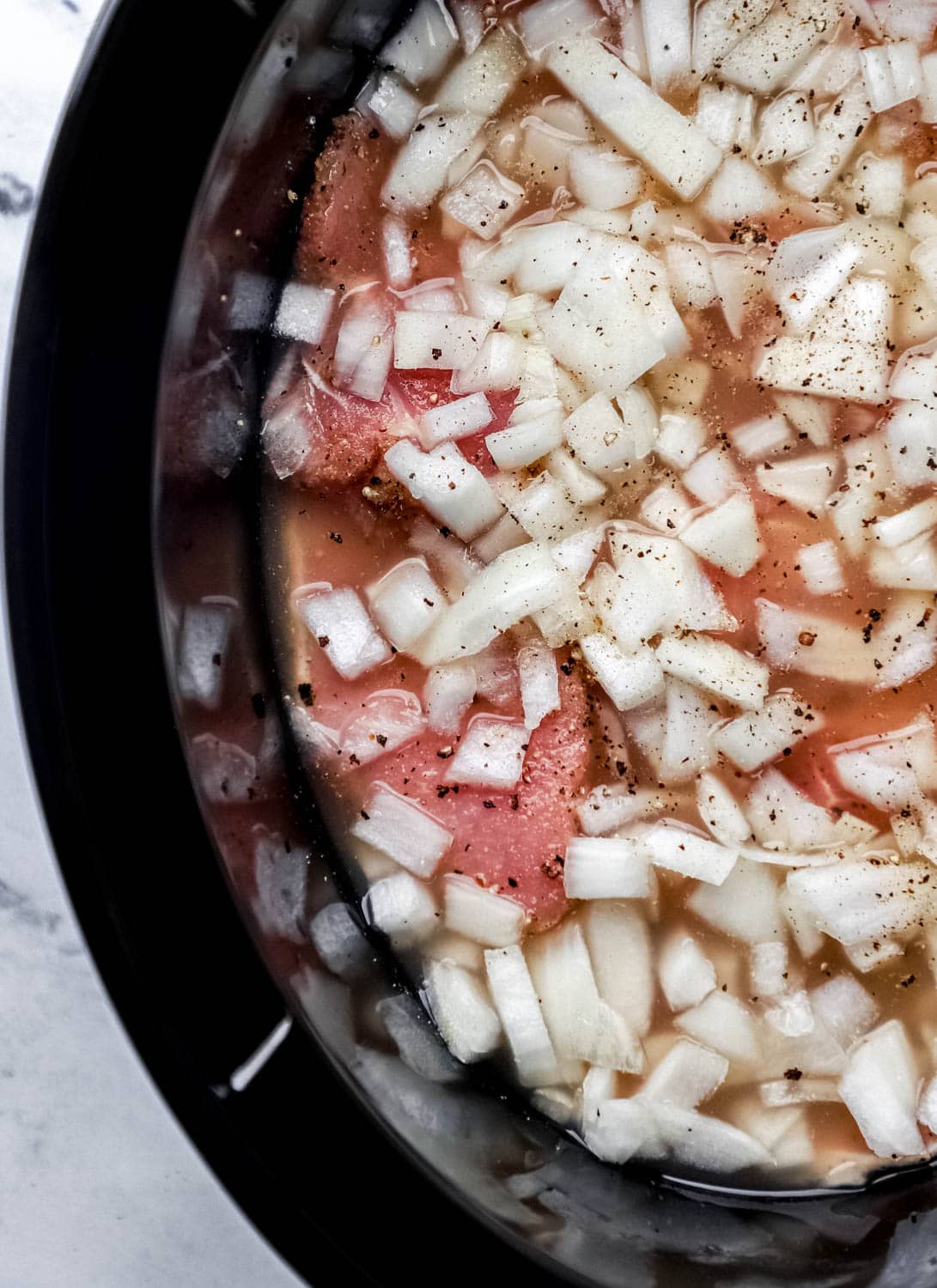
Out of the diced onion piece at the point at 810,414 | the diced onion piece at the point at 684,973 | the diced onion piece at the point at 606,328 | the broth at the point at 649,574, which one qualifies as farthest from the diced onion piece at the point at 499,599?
the diced onion piece at the point at 684,973

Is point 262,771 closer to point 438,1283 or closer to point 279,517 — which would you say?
point 279,517

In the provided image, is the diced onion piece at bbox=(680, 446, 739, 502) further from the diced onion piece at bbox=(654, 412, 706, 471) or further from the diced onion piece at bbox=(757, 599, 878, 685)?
the diced onion piece at bbox=(757, 599, 878, 685)

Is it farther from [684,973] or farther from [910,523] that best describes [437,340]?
[684,973]

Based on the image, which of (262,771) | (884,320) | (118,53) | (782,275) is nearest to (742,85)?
(782,275)

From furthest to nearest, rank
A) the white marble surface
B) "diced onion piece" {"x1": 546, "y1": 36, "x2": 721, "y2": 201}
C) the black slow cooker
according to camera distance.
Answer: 1. the white marble surface
2. "diced onion piece" {"x1": 546, "y1": 36, "x2": 721, "y2": 201}
3. the black slow cooker

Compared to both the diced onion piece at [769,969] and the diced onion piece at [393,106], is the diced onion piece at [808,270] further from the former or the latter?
the diced onion piece at [769,969]

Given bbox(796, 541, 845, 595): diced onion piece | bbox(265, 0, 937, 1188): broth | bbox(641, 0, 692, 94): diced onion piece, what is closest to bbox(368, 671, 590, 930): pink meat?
bbox(265, 0, 937, 1188): broth

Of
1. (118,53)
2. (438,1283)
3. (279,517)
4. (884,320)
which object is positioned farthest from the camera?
(279,517)
